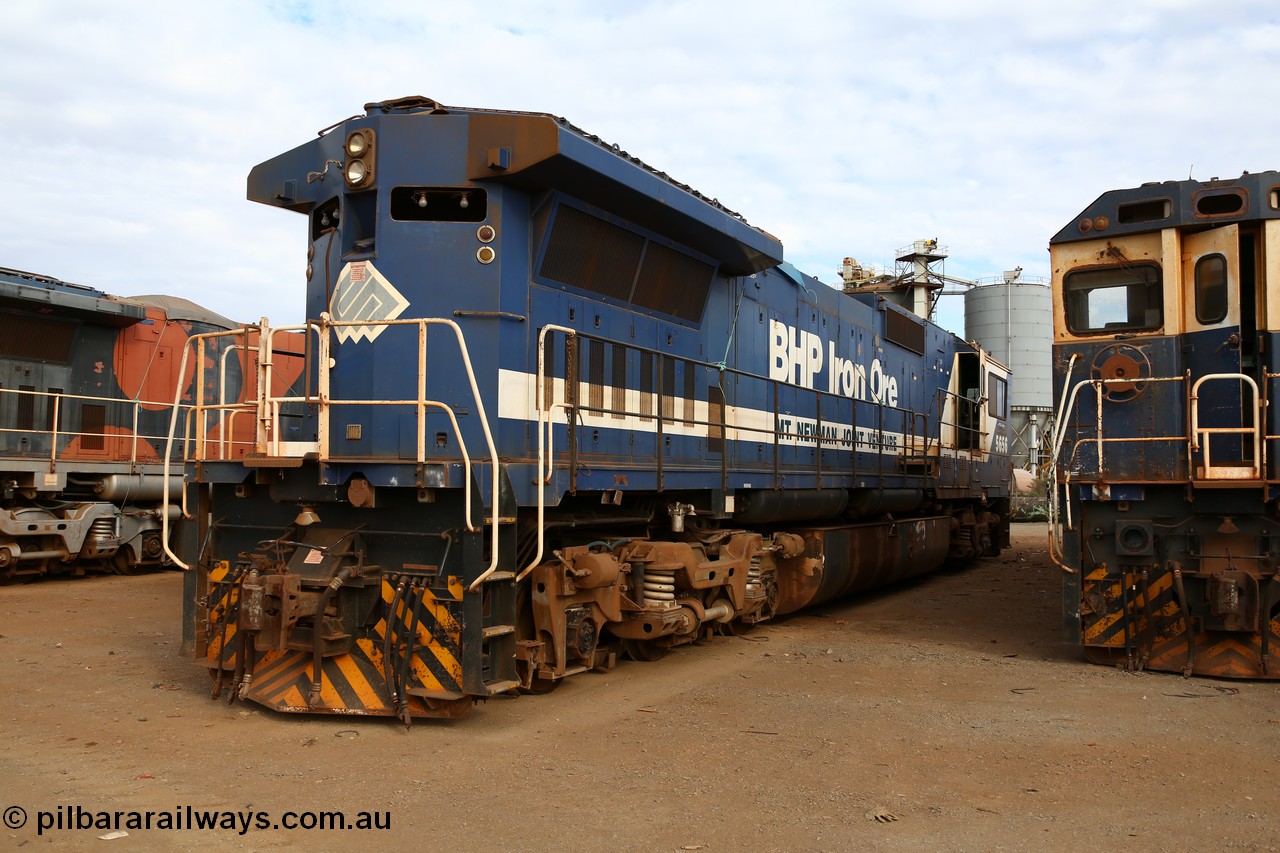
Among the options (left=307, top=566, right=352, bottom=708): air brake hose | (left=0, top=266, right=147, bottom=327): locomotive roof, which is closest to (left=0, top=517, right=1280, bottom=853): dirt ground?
(left=307, top=566, right=352, bottom=708): air brake hose

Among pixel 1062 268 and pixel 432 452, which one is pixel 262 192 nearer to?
pixel 432 452

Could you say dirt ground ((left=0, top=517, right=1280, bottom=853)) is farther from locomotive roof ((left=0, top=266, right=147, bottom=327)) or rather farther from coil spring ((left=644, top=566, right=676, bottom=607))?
locomotive roof ((left=0, top=266, right=147, bottom=327))

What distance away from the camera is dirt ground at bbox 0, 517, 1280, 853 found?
4613 millimetres

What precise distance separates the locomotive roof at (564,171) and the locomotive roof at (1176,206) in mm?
3211

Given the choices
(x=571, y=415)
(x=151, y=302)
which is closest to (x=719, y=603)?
(x=571, y=415)

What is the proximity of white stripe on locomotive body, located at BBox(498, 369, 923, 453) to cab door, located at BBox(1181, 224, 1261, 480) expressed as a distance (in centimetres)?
371

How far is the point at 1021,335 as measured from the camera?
A: 4219cm

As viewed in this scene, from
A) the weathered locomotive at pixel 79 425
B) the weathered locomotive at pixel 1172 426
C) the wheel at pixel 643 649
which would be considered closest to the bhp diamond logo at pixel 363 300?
the wheel at pixel 643 649

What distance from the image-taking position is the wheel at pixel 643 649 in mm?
8664

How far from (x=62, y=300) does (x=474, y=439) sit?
33.2 ft

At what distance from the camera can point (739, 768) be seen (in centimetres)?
562

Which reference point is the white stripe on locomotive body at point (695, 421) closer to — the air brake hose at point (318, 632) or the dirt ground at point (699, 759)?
the air brake hose at point (318, 632)

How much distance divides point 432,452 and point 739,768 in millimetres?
3003

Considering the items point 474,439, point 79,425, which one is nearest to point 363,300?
point 474,439
